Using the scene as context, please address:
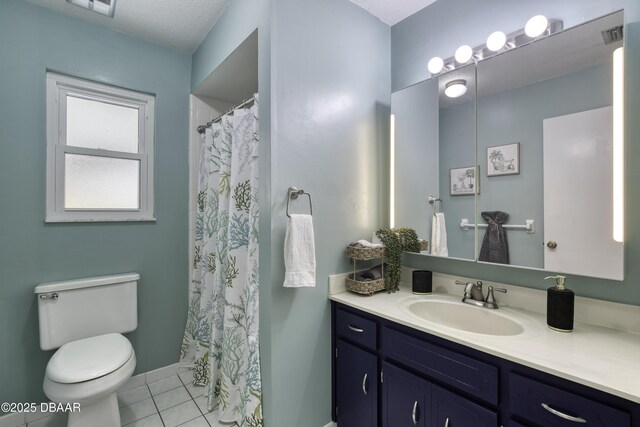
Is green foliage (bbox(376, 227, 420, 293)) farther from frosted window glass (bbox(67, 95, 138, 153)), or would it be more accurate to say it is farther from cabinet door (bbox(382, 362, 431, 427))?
frosted window glass (bbox(67, 95, 138, 153))

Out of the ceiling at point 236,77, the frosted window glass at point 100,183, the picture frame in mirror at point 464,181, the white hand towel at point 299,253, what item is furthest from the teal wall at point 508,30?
the frosted window glass at point 100,183

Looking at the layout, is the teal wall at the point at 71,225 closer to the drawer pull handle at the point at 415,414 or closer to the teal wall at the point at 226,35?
the teal wall at the point at 226,35

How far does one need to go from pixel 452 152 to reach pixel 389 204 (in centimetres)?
53

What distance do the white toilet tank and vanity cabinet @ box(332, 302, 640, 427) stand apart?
4.85 ft

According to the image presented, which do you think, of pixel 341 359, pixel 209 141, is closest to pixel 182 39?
pixel 209 141

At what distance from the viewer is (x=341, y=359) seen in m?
1.60

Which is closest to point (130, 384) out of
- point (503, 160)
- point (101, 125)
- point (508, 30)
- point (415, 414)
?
point (101, 125)

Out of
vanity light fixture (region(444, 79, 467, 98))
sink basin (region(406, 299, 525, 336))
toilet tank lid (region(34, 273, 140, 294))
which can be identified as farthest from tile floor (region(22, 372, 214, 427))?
vanity light fixture (region(444, 79, 467, 98))

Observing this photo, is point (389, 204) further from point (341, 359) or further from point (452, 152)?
point (341, 359)

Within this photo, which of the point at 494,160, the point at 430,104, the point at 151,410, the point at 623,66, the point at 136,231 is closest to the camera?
the point at 623,66

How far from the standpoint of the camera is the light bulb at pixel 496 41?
4.70 feet

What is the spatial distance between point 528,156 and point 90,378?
2.42m

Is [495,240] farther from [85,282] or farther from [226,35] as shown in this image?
[85,282]

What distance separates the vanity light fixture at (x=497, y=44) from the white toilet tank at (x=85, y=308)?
249 cm
